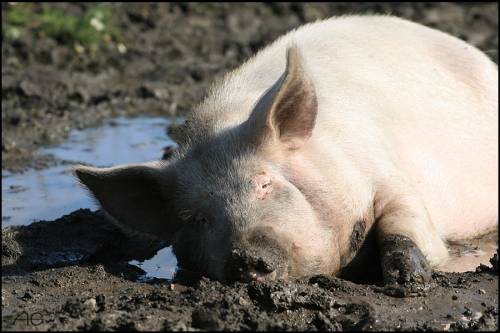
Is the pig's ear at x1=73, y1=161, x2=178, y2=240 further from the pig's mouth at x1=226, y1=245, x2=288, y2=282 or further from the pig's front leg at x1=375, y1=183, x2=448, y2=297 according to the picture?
the pig's front leg at x1=375, y1=183, x2=448, y2=297

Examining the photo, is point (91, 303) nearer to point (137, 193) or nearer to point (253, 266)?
point (253, 266)

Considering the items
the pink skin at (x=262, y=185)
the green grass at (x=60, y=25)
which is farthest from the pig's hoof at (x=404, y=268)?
the green grass at (x=60, y=25)

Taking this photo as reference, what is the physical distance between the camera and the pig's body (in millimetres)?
5645

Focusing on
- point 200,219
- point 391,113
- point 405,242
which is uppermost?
point 391,113

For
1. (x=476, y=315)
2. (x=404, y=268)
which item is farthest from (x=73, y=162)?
(x=476, y=315)

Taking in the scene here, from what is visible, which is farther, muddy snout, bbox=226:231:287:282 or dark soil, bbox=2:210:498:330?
muddy snout, bbox=226:231:287:282

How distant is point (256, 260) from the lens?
4.68 m

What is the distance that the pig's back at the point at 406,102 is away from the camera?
234 inches

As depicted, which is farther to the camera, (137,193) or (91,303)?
(137,193)

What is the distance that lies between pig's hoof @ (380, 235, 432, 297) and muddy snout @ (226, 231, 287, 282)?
0.57 meters

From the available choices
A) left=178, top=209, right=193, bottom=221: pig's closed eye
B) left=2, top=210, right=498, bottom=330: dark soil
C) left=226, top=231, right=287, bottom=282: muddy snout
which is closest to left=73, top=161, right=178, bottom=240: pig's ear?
left=178, top=209, right=193, bottom=221: pig's closed eye

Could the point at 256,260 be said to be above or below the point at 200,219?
below

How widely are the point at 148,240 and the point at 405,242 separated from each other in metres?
1.72

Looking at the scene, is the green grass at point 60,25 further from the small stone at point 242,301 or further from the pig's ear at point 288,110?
the small stone at point 242,301
